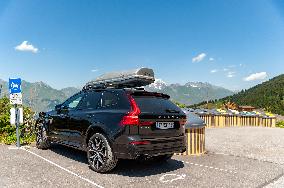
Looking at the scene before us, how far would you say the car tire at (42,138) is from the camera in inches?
364

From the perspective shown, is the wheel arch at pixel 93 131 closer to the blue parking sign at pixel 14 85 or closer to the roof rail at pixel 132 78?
the roof rail at pixel 132 78

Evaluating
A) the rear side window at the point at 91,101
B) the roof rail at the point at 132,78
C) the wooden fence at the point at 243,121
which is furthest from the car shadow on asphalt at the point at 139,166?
the wooden fence at the point at 243,121

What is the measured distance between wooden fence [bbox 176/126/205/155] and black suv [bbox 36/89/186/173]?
5.28ft

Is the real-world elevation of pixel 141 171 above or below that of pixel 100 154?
below

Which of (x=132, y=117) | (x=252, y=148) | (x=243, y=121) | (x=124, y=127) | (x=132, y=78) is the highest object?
(x=132, y=78)

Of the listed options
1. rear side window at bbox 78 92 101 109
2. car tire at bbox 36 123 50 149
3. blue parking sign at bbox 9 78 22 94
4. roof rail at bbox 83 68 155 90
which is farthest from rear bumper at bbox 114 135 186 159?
blue parking sign at bbox 9 78 22 94

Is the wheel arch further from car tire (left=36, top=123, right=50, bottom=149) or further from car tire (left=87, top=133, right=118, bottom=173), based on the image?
car tire (left=36, top=123, right=50, bottom=149)

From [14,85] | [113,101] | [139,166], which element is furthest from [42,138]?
[113,101]

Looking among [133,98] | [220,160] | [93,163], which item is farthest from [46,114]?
[220,160]

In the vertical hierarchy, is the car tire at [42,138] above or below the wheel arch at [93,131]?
below

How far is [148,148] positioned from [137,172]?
902mm

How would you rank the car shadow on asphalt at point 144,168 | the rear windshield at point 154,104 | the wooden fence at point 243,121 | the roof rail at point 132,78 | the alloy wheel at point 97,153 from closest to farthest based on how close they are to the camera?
the rear windshield at point 154,104 → the alloy wheel at point 97,153 → the car shadow on asphalt at point 144,168 → the roof rail at point 132,78 → the wooden fence at point 243,121

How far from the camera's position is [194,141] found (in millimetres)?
9344

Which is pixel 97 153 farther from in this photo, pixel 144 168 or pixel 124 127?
pixel 144 168
